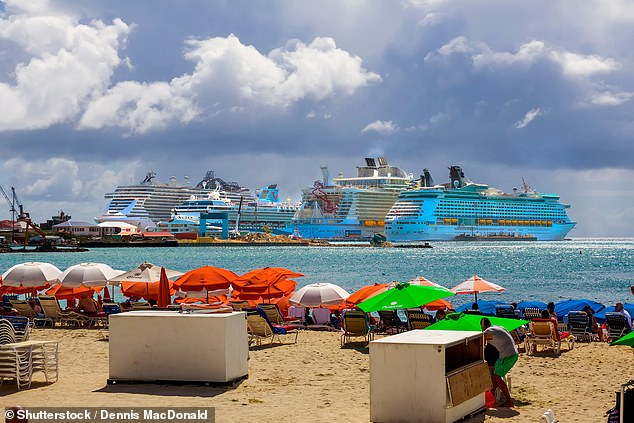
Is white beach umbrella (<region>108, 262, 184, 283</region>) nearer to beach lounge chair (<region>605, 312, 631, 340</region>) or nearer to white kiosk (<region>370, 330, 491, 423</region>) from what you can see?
beach lounge chair (<region>605, 312, 631, 340</region>)

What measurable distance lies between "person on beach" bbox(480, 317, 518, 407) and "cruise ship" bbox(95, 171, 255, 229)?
12694 cm

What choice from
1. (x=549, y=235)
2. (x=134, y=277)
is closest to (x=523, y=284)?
(x=134, y=277)

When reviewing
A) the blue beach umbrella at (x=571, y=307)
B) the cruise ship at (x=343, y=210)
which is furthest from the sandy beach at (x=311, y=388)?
the cruise ship at (x=343, y=210)

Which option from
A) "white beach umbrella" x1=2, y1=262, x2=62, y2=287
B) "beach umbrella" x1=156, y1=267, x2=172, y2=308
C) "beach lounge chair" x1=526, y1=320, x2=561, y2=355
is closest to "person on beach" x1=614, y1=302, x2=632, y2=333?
"beach lounge chair" x1=526, y1=320, x2=561, y2=355

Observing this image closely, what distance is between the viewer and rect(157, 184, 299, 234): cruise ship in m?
126

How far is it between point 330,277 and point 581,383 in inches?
1460

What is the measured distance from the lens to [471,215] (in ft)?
389

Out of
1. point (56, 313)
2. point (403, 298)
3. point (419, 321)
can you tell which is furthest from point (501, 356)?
point (56, 313)

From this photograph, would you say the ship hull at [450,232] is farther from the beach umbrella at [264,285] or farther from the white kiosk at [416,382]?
the white kiosk at [416,382]

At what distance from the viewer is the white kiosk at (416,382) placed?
24.7ft

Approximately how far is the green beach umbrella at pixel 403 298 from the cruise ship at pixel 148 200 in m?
122

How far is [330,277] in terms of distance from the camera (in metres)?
47.1

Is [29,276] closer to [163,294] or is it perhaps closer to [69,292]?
[69,292]

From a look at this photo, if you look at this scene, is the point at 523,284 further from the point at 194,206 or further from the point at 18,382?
the point at 194,206
